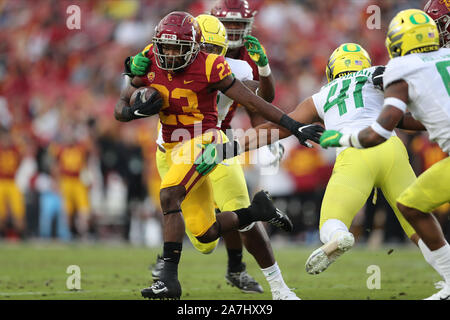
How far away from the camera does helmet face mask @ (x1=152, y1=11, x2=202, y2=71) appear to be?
481 centimetres

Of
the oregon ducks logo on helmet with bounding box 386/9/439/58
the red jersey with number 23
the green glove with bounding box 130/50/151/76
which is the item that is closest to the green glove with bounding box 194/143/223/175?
the red jersey with number 23

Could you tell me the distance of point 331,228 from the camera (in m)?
4.59

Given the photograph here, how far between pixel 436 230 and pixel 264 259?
1356 mm

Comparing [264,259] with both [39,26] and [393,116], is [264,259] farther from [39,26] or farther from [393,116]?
[39,26]

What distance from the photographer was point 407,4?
12.2m

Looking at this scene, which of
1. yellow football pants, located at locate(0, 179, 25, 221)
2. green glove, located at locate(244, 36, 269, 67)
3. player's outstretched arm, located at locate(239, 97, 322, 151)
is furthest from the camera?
yellow football pants, located at locate(0, 179, 25, 221)

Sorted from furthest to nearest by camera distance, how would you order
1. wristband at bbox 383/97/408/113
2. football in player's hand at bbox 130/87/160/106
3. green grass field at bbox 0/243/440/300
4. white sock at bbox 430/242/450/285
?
green grass field at bbox 0/243/440/300
football in player's hand at bbox 130/87/160/106
white sock at bbox 430/242/450/285
wristband at bbox 383/97/408/113

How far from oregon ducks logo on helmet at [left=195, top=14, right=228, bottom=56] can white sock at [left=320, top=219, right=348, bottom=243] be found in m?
1.74

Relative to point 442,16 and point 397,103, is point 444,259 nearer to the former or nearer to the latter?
point 397,103

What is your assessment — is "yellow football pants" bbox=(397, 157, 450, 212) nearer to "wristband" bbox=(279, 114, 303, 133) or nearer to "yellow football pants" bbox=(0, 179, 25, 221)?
"wristband" bbox=(279, 114, 303, 133)

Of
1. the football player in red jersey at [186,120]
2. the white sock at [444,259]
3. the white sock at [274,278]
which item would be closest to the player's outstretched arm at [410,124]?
the football player in red jersey at [186,120]

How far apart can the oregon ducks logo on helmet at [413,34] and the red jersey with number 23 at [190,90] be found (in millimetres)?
1153

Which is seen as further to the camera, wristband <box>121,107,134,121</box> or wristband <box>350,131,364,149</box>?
wristband <box>121,107,134,121</box>
